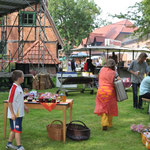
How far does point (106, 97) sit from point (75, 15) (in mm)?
46504

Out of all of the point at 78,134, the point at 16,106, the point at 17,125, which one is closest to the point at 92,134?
the point at 78,134

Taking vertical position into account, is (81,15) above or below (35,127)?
above

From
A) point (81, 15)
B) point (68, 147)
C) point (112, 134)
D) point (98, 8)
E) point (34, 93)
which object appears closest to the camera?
point (68, 147)

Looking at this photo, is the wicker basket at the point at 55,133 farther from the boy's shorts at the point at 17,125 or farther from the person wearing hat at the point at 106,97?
the person wearing hat at the point at 106,97

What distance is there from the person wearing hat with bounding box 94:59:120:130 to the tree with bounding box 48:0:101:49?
45.3 m

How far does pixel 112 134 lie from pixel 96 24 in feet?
165

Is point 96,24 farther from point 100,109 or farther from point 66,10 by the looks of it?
point 100,109

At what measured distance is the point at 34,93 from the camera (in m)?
6.01

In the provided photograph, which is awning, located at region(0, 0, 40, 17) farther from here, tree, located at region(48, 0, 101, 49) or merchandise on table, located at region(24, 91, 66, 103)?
tree, located at region(48, 0, 101, 49)

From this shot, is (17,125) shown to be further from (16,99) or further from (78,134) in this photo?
(78,134)

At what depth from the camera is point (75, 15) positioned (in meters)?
51.8

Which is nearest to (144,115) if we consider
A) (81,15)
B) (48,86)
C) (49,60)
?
(48,86)

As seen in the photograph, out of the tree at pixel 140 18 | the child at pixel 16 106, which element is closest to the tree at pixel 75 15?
the tree at pixel 140 18

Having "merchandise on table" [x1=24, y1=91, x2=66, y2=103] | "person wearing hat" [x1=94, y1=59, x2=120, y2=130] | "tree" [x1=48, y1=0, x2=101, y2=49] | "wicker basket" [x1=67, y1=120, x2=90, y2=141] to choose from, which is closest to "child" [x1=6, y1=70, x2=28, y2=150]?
"merchandise on table" [x1=24, y1=91, x2=66, y2=103]
